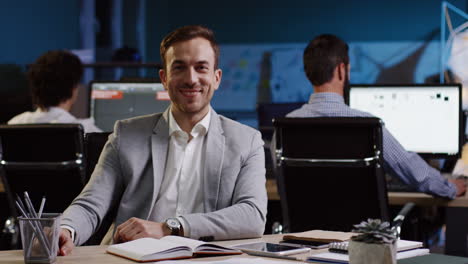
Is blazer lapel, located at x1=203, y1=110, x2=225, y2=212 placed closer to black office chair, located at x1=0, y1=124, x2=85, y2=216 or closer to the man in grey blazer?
the man in grey blazer

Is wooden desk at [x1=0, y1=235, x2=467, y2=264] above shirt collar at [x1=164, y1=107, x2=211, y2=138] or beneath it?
beneath

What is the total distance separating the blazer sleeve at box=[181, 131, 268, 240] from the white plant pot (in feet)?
2.22

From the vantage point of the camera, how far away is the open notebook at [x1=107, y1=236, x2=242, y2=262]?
1.52 meters

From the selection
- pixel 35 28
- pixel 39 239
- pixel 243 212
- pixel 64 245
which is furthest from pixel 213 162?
pixel 35 28

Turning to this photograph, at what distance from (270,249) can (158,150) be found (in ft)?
2.24

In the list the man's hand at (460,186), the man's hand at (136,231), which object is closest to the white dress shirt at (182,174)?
the man's hand at (136,231)

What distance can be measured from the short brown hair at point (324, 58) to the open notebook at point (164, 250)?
6.19 ft

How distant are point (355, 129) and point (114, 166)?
970mm

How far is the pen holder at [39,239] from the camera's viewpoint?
149 cm

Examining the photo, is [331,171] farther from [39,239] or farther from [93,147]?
[39,239]

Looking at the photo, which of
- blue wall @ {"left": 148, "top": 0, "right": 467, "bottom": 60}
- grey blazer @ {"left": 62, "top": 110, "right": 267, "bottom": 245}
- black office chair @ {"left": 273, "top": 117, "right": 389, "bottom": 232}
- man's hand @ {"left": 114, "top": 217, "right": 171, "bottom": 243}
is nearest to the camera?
man's hand @ {"left": 114, "top": 217, "right": 171, "bottom": 243}

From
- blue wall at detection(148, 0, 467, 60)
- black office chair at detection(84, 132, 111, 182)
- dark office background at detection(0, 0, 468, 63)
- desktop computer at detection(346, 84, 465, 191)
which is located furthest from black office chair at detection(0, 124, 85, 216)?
blue wall at detection(148, 0, 467, 60)

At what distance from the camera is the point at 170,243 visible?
1598 mm

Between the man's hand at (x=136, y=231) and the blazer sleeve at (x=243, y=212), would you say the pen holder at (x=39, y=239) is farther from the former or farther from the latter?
the blazer sleeve at (x=243, y=212)
